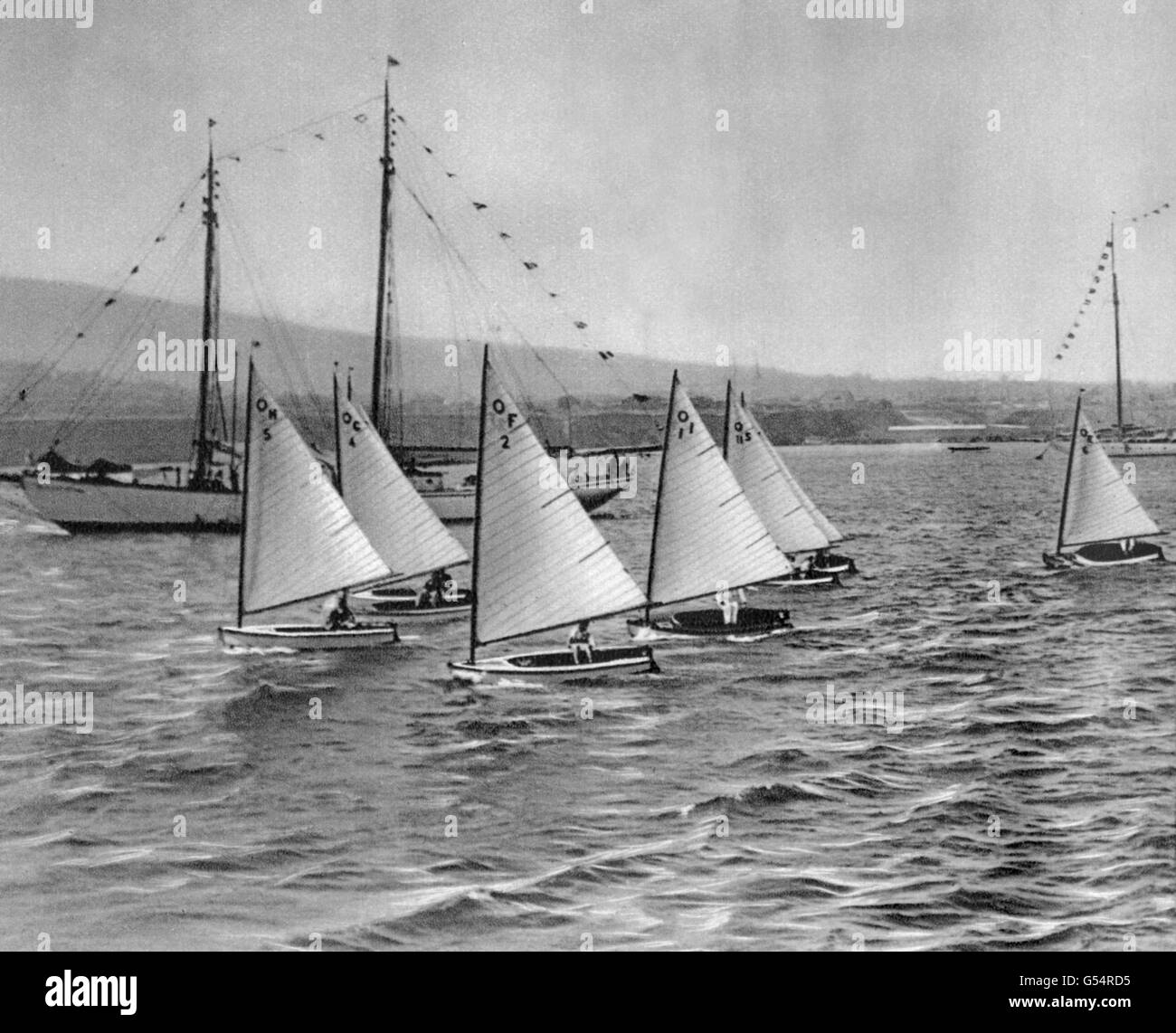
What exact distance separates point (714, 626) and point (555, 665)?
1.47 m

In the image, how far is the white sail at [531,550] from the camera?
8.77 meters

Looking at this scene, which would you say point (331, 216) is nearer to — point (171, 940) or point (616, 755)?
point (616, 755)

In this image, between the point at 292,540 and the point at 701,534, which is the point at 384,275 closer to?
the point at 292,540

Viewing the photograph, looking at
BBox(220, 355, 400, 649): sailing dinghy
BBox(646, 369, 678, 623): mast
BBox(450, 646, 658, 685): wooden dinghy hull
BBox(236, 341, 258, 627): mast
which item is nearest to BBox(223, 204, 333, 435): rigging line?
BBox(236, 341, 258, 627): mast

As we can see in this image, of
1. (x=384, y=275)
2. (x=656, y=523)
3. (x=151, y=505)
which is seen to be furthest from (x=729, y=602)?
(x=151, y=505)

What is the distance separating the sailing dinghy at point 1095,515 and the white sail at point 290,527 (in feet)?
14.7

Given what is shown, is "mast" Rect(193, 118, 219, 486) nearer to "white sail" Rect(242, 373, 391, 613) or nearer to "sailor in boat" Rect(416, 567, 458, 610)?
"white sail" Rect(242, 373, 391, 613)

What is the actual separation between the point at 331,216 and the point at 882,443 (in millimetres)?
3423

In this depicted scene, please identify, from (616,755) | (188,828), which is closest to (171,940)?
(188,828)

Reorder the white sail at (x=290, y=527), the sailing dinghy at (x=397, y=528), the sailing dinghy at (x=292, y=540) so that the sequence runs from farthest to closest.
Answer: the sailing dinghy at (x=397, y=528), the white sail at (x=290, y=527), the sailing dinghy at (x=292, y=540)

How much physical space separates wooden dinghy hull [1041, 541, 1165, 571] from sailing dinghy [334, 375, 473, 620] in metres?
4.14

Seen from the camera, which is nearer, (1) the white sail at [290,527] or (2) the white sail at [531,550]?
(2) the white sail at [531,550]

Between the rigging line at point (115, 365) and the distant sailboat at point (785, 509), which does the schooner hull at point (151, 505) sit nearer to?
the rigging line at point (115, 365)

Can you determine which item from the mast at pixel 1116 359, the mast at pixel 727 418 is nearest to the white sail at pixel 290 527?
the mast at pixel 727 418
